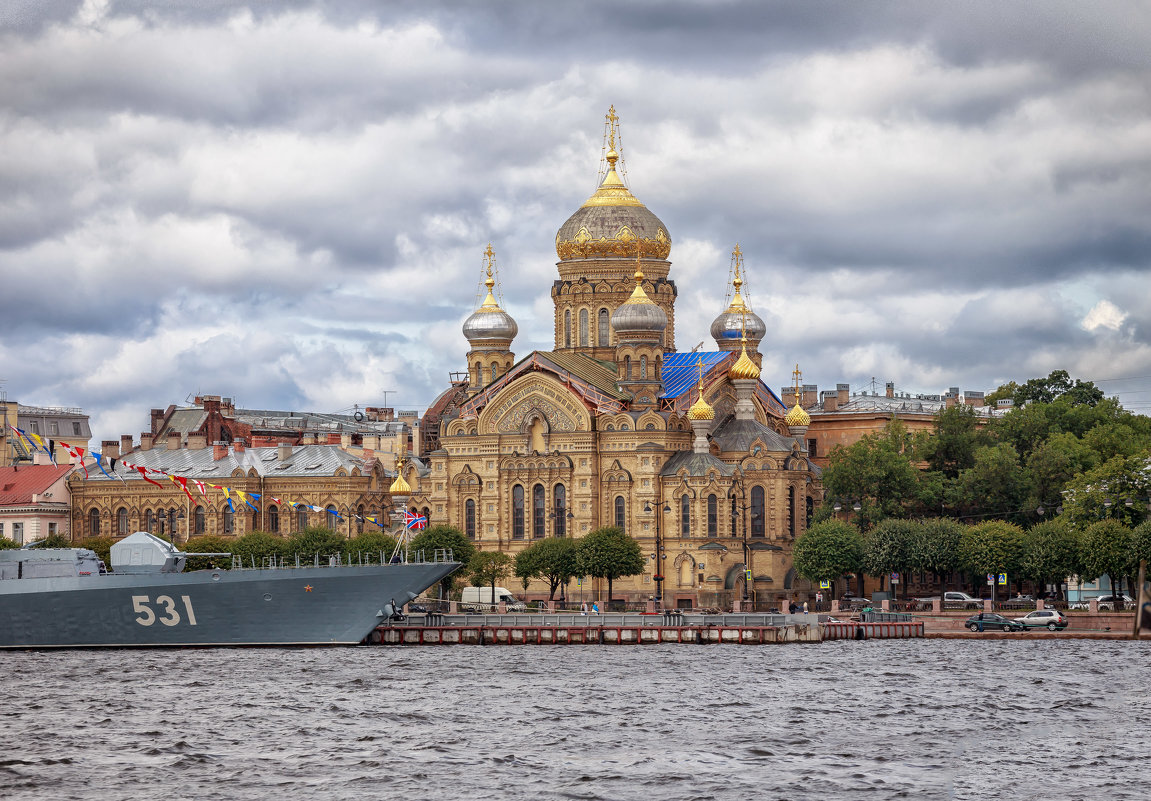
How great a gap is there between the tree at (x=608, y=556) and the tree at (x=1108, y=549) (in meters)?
21.6

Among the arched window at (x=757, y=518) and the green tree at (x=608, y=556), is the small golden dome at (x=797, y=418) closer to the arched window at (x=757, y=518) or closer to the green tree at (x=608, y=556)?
the arched window at (x=757, y=518)

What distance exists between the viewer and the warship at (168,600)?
246 ft

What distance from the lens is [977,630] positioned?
3231 inches

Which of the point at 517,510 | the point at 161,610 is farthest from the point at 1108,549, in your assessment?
the point at 161,610

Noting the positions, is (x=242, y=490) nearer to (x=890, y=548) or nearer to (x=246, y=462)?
(x=246, y=462)

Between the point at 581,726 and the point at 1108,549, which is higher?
the point at 1108,549

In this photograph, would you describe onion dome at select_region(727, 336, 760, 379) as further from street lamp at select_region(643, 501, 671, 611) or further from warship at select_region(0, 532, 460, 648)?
warship at select_region(0, 532, 460, 648)

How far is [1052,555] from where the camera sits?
278 ft

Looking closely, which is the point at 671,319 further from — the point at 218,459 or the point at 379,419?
the point at 379,419

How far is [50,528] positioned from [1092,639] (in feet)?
201

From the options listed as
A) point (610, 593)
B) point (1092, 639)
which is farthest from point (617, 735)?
point (610, 593)

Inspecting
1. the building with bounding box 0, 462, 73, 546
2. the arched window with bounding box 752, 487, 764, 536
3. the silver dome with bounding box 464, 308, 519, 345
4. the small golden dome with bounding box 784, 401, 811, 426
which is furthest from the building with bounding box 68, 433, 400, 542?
the arched window with bounding box 752, 487, 764, 536

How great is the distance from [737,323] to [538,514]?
15985 millimetres

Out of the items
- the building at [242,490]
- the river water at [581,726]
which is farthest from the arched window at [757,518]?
the river water at [581,726]
